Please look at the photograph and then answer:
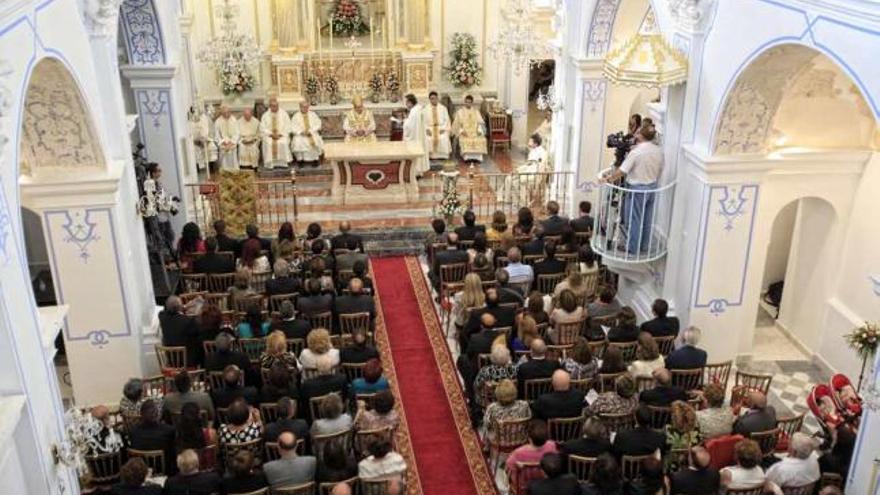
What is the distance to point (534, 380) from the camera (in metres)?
8.89

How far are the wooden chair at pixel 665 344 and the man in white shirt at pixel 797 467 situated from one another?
105 inches

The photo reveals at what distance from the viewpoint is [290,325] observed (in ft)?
32.2

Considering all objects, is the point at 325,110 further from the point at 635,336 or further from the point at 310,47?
the point at 635,336

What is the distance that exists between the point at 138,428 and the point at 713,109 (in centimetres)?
684

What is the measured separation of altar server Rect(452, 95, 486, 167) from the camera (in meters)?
19.2

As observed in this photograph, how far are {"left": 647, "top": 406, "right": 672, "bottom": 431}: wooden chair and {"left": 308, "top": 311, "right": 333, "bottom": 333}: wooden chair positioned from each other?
13.2ft

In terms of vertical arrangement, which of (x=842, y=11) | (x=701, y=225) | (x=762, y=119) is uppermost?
(x=842, y=11)

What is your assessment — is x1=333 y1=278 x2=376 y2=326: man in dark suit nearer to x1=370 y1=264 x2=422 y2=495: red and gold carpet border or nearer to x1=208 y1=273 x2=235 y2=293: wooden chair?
x1=370 y1=264 x2=422 y2=495: red and gold carpet border

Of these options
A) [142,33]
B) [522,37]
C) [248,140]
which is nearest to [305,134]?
[248,140]

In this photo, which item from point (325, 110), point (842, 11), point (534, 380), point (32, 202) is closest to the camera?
point (842, 11)

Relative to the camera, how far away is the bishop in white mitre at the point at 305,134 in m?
18.7

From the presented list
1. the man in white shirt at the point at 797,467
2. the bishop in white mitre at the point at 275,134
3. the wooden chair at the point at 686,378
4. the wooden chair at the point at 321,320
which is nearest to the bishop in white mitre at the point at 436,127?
the bishop in white mitre at the point at 275,134

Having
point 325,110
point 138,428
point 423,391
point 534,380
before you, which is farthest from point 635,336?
point 325,110

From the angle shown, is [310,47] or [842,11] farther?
[310,47]
